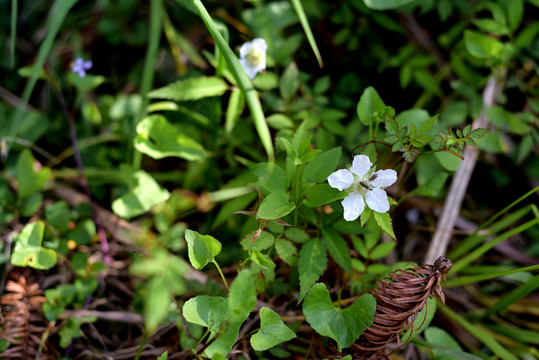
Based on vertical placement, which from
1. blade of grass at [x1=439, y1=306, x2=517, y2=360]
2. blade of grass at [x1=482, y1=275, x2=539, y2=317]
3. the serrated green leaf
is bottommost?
blade of grass at [x1=439, y1=306, x2=517, y2=360]

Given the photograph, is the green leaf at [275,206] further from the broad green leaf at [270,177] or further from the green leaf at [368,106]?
the green leaf at [368,106]

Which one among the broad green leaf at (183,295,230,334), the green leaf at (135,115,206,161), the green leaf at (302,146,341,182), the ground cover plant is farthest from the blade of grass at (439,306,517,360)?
the green leaf at (135,115,206,161)

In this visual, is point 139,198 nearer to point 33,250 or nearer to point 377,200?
point 33,250

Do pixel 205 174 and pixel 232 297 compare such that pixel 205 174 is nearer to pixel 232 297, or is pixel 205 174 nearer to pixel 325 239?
pixel 325 239

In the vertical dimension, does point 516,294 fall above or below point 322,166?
below

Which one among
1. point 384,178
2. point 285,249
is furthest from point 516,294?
point 285,249

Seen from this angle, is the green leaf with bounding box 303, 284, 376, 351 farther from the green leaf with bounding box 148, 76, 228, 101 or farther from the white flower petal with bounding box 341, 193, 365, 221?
the green leaf with bounding box 148, 76, 228, 101

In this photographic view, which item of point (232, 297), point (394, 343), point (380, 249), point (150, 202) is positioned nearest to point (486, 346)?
point (394, 343)
